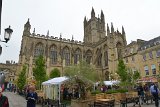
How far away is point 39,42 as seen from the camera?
48.8 meters

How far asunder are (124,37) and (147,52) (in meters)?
19.8

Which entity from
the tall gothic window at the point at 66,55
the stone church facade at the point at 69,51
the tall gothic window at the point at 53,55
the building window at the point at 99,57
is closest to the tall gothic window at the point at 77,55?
the stone church facade at the point at 69,51

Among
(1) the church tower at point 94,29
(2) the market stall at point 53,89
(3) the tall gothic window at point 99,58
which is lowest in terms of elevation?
(2) the market stall at point 53,89

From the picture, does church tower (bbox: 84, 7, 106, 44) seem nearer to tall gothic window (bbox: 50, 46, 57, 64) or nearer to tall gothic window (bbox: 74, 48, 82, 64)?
tall gothic window (bbox: 74, 48, 82, 64)

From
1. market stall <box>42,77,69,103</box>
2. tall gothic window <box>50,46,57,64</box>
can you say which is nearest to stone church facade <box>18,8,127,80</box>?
tall gothic window <box>50,46,57,64</box>

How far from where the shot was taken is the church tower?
6288 cm

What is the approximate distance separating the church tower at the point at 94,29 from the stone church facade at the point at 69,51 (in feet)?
23.7

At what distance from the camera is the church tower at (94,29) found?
62.9 m

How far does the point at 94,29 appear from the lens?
208 ft

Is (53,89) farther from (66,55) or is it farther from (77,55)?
(77,55)

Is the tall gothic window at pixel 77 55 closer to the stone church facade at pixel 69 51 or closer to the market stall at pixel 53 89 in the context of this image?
the stone church facade at pixel 69 51

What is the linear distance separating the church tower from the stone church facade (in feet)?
23.7

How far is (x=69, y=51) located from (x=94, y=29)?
52.8 ft

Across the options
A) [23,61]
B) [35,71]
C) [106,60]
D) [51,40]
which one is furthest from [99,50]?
[35,71]
